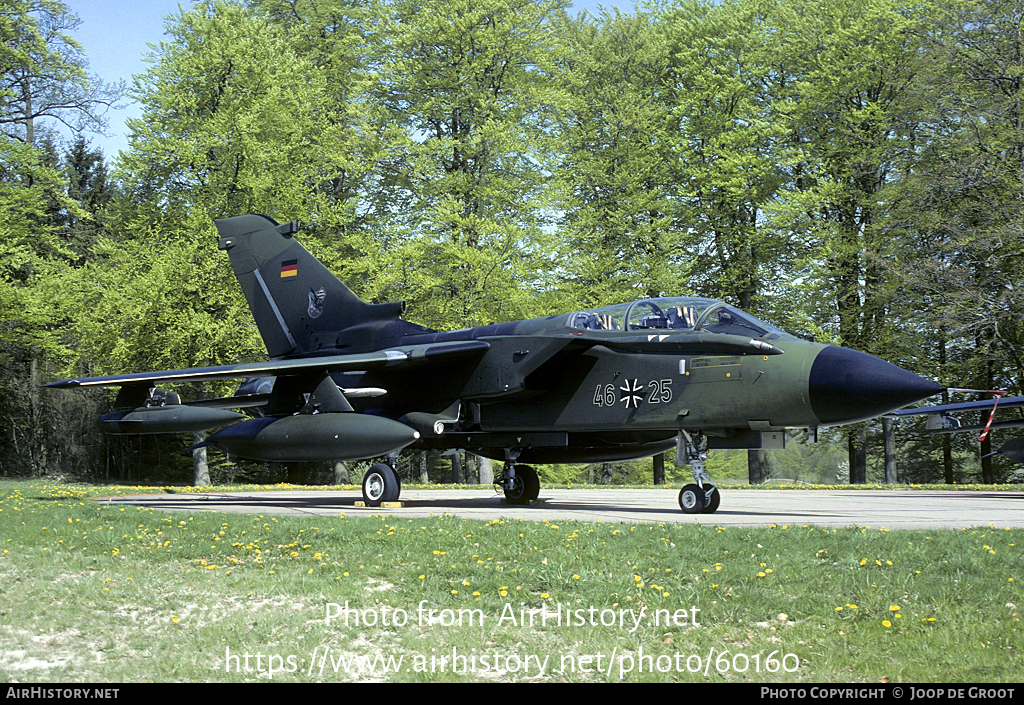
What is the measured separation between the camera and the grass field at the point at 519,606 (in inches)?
206

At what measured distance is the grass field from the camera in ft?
17.2

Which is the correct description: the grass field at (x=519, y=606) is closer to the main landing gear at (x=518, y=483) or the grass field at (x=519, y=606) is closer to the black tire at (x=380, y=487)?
the black tire at (x=380, y=487)

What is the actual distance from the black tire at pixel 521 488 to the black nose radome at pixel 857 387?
249 inches

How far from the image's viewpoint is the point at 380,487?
1570cm

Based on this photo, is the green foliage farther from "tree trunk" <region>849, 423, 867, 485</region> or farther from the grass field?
the grass field

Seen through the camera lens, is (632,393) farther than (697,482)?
Yes

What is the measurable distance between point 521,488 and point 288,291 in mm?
6629

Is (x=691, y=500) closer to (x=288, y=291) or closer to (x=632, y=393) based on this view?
(x=632, y=393)

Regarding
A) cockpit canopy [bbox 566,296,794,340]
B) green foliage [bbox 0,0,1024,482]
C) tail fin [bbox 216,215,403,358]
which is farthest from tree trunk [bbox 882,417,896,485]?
tail fin [bbox 216,215,403,358]

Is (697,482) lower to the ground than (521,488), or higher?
higher

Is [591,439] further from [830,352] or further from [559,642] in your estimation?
[559,642]

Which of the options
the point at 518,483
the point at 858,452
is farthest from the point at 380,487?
the point at 858,452

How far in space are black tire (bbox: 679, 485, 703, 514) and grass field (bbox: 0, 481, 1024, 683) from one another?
3.51 meters

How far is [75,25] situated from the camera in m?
33.0
